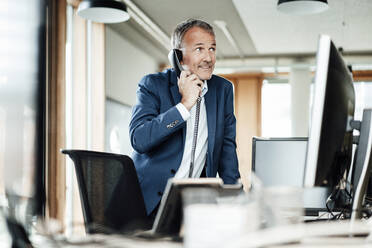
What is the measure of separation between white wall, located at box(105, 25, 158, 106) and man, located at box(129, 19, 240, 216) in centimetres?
543

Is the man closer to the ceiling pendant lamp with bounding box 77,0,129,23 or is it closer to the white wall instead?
the ceiling pendant lamp with bounding box 77,0,129,23

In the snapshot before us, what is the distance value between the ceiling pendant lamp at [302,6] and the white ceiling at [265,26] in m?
1.89

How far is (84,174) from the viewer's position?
1531 mm

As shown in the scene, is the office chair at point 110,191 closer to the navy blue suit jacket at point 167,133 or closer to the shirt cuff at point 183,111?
the navy blue suit jacket at point 167,133

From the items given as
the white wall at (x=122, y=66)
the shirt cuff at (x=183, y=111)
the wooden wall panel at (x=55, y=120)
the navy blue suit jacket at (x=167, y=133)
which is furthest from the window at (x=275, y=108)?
the shirt cuff at (x=183, y=111)

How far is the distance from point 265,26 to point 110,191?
6.30 m

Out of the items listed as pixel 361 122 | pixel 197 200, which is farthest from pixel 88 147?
pixel 197 200

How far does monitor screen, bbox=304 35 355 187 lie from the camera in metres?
1.00

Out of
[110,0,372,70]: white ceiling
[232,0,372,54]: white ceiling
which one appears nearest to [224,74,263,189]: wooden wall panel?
[110,0,372,70]: white ceiling

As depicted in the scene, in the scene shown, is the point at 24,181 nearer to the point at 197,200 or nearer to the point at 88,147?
the point at 88,147

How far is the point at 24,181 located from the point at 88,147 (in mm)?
1665

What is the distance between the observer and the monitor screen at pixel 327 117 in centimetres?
100

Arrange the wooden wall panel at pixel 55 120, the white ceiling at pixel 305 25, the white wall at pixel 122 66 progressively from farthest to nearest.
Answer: the white wall at pixel 122 66
the white ceiling at pixel 305 25
the wooden wall panel at pixel 55 120

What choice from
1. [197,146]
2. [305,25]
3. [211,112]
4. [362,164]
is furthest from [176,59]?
[305,25]
